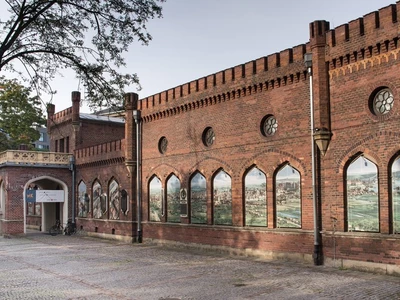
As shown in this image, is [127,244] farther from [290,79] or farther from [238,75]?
[290,79]

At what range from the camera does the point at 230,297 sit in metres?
10.8

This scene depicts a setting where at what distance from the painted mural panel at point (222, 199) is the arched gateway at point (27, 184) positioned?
1567cm

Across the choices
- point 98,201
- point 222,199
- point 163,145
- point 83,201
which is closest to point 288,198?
point 222,199

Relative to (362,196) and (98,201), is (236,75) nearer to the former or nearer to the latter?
(362,196)

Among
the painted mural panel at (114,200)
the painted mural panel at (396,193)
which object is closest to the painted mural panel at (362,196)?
the painted mural panel at (396,193)

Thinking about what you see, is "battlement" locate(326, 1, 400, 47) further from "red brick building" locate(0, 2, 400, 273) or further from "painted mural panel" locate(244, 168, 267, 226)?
"painted mural panel" locate(244, 168, 267, 226)

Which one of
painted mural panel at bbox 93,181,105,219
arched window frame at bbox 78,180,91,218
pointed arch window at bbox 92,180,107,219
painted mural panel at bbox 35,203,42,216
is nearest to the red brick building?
pointed arch window at bbox 92,180,107,219

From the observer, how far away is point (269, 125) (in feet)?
57.6

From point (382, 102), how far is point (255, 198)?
611cm

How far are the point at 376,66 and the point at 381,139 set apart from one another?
2170 mm

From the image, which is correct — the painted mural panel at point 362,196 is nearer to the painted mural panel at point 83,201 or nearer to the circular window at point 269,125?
the circular window at point 269,125

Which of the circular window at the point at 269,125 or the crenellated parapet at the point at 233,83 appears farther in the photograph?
the circular window at the point at 269,125

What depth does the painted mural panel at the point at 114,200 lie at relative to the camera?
87.0ft

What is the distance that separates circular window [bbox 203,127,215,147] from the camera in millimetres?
20203
